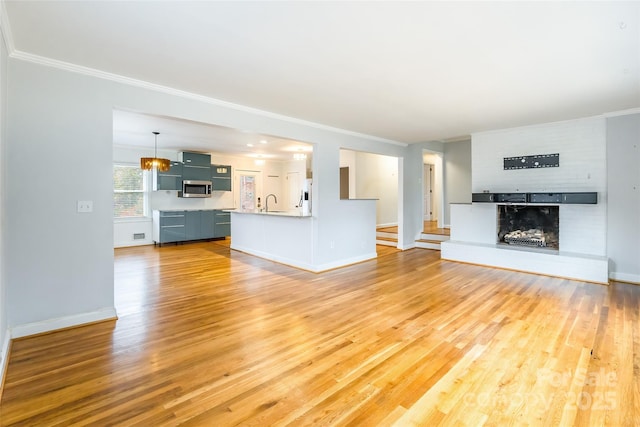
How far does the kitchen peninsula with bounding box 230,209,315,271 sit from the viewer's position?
17.3ft

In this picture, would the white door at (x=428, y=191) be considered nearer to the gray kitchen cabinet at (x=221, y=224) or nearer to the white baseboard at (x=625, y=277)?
the white baseboard at (x=625, y=277)

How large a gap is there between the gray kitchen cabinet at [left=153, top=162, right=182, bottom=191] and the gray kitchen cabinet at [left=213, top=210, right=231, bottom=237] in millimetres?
1270

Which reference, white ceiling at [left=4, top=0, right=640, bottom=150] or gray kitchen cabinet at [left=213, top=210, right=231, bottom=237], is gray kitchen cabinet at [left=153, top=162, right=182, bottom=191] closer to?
gray kitchen cabinet at [left=213, top=210, right=231, bottom=237]

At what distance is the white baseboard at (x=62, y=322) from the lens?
268 cm

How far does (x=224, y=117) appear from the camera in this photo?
12.9ft

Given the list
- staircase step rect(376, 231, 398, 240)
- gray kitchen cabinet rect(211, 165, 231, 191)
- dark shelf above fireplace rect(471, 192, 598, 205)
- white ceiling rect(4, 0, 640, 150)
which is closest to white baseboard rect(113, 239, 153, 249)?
gray kitchen cabinet rect(211, 165, 231, 191)

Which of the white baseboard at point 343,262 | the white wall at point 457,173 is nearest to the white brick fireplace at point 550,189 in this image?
the white baseboard at point 343,262

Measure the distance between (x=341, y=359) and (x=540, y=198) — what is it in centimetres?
471

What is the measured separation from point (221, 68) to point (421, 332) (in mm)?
3148

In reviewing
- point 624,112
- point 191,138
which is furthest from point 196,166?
point 624,112

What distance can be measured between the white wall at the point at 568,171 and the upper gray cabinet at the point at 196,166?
276 inches

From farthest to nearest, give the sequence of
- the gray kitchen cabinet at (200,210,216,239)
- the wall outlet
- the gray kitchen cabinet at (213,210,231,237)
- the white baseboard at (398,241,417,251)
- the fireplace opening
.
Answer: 1. the gray kitchen cabinet at (213,210,231,237)
2. the gray kitchen cabinet at (200,210,216,239)
3. the white baseboard at (398,241,417,251)
4. the fireplace opening
5. the wall outlet

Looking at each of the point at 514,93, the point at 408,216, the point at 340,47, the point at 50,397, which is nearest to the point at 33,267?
the point at 50,397

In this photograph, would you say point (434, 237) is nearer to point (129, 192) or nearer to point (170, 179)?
point (170, 179)
